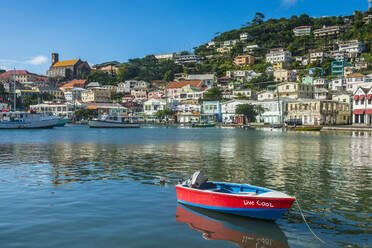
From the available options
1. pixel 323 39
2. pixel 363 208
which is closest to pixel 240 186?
pixel 363 208

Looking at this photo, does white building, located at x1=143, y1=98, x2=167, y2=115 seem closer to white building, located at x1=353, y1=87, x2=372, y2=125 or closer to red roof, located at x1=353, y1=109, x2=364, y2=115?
red roof, located at x1=353, y1=109, x2=364, y2=115

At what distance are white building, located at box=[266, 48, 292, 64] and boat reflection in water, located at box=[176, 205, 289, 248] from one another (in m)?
155

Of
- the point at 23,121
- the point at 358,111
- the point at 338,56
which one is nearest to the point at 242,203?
the point at 358,111

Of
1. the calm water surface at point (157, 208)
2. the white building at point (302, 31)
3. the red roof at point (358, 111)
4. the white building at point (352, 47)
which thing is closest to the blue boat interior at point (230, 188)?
the calm water surface at point (157, 208)

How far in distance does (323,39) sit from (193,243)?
612 feet

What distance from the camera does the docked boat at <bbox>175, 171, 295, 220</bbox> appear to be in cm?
1078

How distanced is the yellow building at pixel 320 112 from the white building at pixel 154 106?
50556mm

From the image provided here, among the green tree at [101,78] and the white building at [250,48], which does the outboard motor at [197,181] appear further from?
the green tree at [101,78]

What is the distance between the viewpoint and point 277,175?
19812 millimetres

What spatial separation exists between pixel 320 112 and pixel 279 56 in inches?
3167

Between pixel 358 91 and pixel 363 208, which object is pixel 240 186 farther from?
pixel 358 91

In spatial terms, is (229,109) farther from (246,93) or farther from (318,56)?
(318,56)

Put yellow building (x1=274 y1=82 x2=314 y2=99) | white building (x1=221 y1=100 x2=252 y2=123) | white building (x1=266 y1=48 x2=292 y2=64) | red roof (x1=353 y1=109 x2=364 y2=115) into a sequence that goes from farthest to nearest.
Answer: white building (x1=266 y1=48 x2=292 y2=64)
white building (x1=221 y1=100 x2=252 y2=123)
yellow building (x1=274 y1=82 x2=314 y2=99)
red roof (x1=353 y1=109 x2=364 y2=115)

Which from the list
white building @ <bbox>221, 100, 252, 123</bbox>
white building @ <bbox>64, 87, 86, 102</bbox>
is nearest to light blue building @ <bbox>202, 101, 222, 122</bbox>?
white building @ <bbox>221, 100, 252, 123</bbox>
